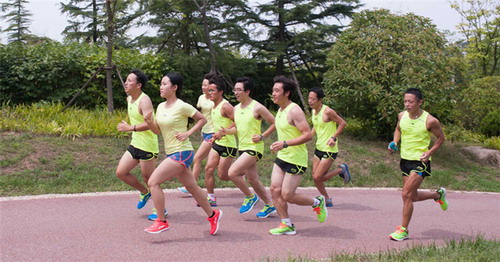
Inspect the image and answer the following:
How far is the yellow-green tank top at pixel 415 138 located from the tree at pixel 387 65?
24.6 ft

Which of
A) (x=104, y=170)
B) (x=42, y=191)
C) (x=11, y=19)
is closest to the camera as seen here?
(x=42, y=191)

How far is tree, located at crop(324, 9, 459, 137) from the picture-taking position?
13602 mm

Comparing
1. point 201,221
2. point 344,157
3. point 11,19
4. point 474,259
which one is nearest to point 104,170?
point 201,221

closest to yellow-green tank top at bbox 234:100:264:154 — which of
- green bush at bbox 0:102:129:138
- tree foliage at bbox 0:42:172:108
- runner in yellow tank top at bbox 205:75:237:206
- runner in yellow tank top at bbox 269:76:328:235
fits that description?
runner in yellow tank top at bbox 205:75:237:206

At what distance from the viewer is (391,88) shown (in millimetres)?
13531

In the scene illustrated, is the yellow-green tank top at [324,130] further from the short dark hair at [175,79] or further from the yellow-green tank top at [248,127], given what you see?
the short dark hair at [175,79]

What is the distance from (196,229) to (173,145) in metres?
1.24

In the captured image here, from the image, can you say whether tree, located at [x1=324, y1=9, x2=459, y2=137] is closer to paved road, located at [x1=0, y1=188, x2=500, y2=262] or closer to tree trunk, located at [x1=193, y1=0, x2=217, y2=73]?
tree trunk, located at [x1=193, y1=0, x2=217, y2=73]

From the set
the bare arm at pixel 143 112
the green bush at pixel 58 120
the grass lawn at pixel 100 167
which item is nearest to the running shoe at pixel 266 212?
the bare arm at pixel 143 112

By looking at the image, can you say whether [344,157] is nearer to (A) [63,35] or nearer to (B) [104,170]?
(B) [104,170]

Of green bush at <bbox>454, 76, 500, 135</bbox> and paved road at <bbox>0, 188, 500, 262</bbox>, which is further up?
green bush at <bbox>454, 76, 500, 135</bbox>

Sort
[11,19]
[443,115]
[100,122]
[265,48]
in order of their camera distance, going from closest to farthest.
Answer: [100,122]
[443,115]
[265,48]
[11,19]

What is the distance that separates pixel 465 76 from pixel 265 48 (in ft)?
24.9

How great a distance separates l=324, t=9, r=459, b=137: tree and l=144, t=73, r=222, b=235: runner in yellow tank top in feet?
29.5
